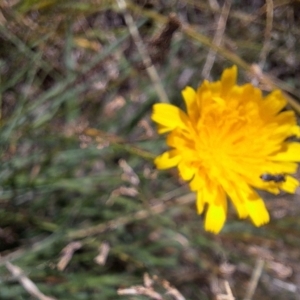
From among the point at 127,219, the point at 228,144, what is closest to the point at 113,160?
the point at 127,219

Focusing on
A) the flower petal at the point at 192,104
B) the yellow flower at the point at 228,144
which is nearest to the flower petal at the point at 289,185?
the yellow flower at the point at 228,144

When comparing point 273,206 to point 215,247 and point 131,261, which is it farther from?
point 131,261

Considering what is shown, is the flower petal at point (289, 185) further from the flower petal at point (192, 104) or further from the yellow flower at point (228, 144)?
the flower petal at point (192, 104)

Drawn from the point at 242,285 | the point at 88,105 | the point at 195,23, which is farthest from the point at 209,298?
the point at 195,23

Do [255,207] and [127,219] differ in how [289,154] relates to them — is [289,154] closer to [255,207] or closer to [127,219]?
[255,207]

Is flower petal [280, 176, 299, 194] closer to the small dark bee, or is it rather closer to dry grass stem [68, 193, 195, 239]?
the small dark bee

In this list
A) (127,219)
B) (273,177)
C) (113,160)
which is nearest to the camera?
(273,177)
